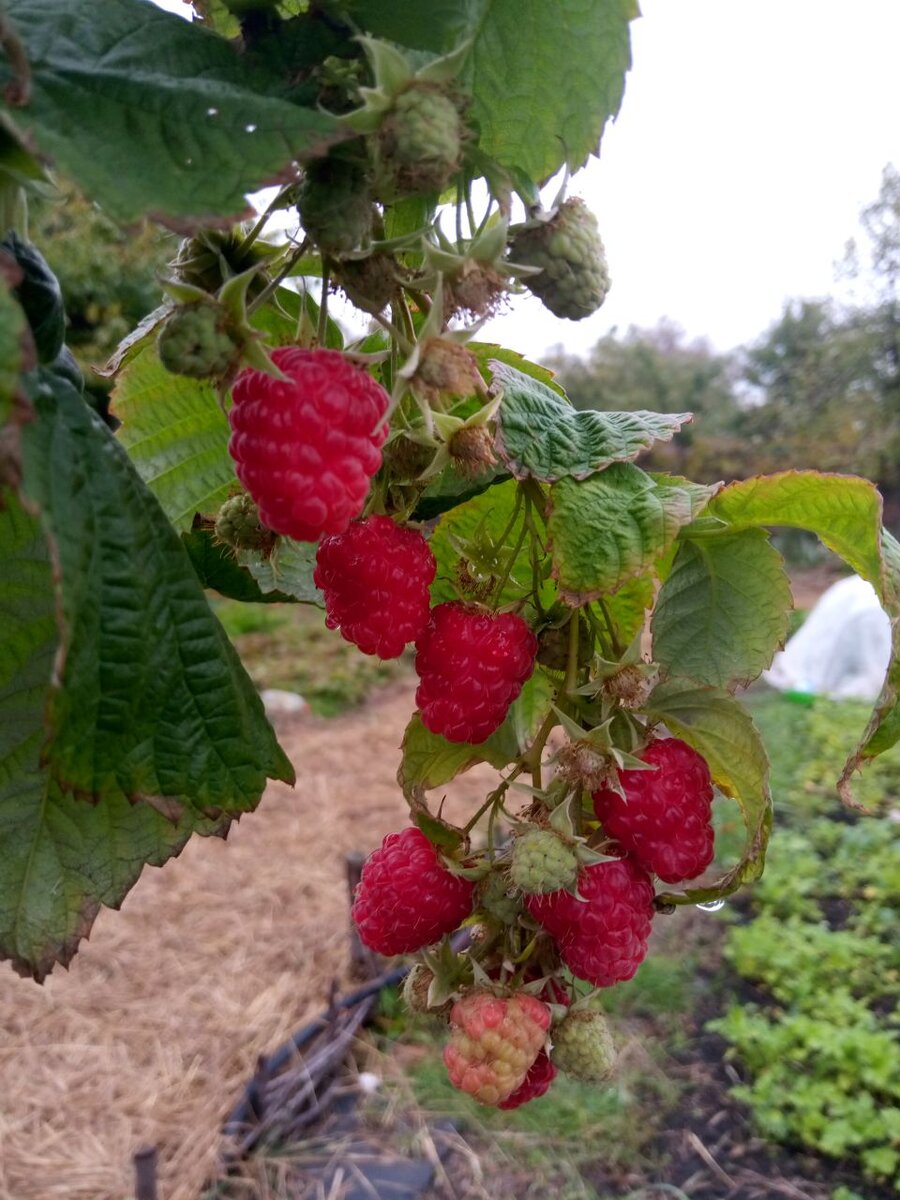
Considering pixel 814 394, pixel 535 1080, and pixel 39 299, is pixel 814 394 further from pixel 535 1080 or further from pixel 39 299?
pixel 39 299

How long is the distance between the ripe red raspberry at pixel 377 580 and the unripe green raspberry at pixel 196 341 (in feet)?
0.42

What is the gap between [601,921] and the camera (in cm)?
55

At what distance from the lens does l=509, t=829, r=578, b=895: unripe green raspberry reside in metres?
0.53

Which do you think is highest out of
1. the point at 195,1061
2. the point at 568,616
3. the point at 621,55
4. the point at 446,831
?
the point at 621,55

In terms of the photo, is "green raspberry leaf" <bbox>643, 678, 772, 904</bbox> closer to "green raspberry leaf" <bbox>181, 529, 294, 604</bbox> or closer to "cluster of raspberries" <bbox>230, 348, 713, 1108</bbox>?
"cluster of raspberries" <bbox>230, 348, 713, 1108</bbox>

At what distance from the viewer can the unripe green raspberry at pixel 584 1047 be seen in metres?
0.59

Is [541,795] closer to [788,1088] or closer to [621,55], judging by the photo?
[621,55]

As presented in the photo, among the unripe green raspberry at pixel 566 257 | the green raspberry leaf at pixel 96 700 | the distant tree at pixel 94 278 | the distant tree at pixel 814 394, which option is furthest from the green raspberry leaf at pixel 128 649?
the distant tree at pixel 814 394

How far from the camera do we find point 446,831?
0.62 metres

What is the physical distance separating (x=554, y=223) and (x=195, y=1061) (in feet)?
10.7

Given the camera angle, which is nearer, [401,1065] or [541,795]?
[541,795]

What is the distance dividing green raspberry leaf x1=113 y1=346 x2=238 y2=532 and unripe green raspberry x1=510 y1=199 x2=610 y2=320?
26cm

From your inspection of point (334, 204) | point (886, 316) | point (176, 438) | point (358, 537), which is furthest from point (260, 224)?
point (886, 316)

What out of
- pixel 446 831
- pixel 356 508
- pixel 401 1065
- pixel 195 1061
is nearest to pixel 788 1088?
pixel 401 1065
